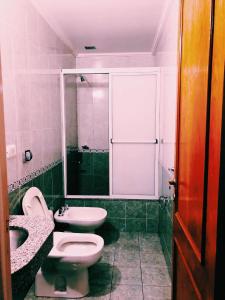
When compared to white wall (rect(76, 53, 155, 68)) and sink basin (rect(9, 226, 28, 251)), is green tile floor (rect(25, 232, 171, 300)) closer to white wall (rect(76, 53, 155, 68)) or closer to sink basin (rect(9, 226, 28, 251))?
sink basin (rect(9, 226, 28, 251))

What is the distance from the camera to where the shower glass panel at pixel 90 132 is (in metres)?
3.70

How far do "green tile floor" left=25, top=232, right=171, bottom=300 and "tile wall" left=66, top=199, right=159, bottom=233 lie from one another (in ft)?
0.66

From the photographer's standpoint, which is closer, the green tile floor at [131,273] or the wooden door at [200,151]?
the wooden door at [200,151]

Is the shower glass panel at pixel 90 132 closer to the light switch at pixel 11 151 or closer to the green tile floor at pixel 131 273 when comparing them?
the green tile floor at pixel 131 273

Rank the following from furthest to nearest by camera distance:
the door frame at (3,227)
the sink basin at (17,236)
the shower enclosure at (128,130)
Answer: the shower enclosure at (128,130)
the sink basin at (17,236)
the door frame at (3,227)

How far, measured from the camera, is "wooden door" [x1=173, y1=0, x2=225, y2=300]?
29.7 inches

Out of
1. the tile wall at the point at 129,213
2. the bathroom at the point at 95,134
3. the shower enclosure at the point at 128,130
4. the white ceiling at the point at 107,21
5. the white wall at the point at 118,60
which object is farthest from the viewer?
the white wall at the point at 118,60

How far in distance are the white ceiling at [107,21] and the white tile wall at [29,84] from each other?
6.4 inches

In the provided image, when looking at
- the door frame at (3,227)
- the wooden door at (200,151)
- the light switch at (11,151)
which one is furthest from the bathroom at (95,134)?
the door frame at (3,227)

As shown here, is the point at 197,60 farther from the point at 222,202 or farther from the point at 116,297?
the point at 116,297

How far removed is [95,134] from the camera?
12.4 feet

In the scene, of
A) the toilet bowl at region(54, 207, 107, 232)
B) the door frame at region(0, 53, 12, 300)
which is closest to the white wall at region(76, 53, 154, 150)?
the toilet bowl at region(54, 207, 107, 232)

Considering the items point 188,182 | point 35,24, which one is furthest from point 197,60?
point 35,24

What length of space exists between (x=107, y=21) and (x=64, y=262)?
2.30 meters
